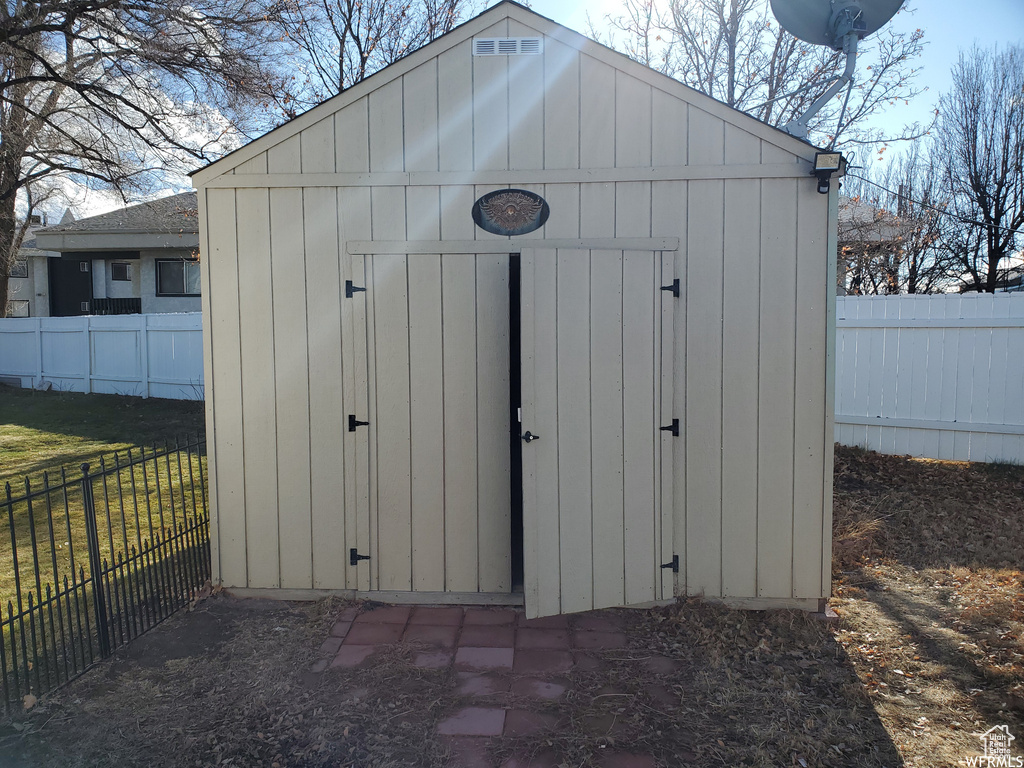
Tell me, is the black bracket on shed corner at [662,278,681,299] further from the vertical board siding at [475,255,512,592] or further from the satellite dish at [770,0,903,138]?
the satellite dish at [770,0,903,138]

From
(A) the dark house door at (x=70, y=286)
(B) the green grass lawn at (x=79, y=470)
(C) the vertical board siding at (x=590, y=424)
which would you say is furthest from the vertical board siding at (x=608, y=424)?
(A) the dark house door at (x=70, y=286)

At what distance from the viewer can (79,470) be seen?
25.1 ft

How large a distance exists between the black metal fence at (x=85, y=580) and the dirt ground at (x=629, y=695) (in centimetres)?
15

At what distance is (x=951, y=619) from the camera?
4051 millimetres

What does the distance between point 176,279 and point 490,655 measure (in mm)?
15770

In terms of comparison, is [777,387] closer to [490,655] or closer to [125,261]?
[490,655]

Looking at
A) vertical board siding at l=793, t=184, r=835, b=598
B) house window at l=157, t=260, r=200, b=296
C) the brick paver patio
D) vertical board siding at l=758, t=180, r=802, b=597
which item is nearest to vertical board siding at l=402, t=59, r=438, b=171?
vertical board siding at l=758, t=180, r=802, b=597

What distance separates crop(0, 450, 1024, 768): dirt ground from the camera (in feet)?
9.21

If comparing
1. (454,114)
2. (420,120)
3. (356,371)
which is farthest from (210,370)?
(454,114)

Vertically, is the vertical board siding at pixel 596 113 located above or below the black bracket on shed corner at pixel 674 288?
above

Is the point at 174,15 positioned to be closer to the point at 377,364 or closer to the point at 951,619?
the point at 377,364

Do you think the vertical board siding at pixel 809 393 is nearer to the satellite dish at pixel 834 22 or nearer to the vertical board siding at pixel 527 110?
the satellite dish at pixel 834 22

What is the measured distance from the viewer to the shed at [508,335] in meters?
3.95

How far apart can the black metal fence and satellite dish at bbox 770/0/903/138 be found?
4.37m
